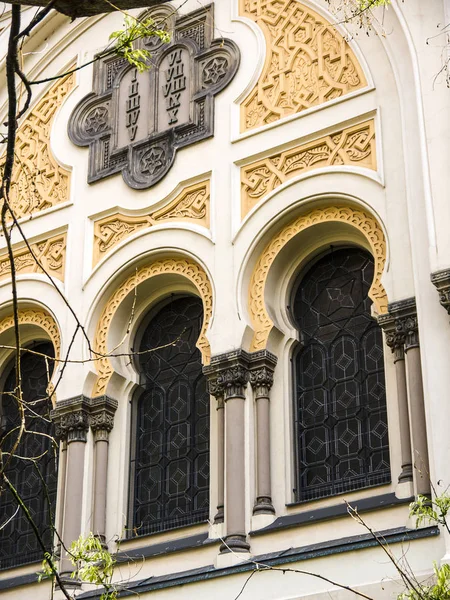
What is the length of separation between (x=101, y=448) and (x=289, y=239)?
2.95 m

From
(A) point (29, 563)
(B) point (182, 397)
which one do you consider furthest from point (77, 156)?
(A) point (29, 563)

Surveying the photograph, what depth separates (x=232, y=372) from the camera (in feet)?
37.0

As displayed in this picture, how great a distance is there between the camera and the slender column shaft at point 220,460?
10.9 m

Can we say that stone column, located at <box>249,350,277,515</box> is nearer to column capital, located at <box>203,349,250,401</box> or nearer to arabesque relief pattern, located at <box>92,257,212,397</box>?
column capital, located at <box>203,349,250,401</box>

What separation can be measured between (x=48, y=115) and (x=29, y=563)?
222 inches

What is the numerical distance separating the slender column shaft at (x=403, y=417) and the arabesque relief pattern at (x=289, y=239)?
72cm

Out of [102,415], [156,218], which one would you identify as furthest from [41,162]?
[102,415]

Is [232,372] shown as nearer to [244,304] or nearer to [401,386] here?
[244,304]

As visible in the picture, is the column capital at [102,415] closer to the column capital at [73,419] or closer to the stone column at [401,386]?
the column capital at [73,419]

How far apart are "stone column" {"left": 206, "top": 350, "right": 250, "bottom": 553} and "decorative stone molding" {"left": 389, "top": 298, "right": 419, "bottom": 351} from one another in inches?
65.1

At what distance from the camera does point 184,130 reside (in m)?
13.1

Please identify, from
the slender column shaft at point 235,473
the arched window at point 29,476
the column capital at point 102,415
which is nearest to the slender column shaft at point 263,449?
the slender column shaft at point 235,473

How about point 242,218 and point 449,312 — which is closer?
point 449,312

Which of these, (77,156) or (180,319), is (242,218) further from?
(77,156)
